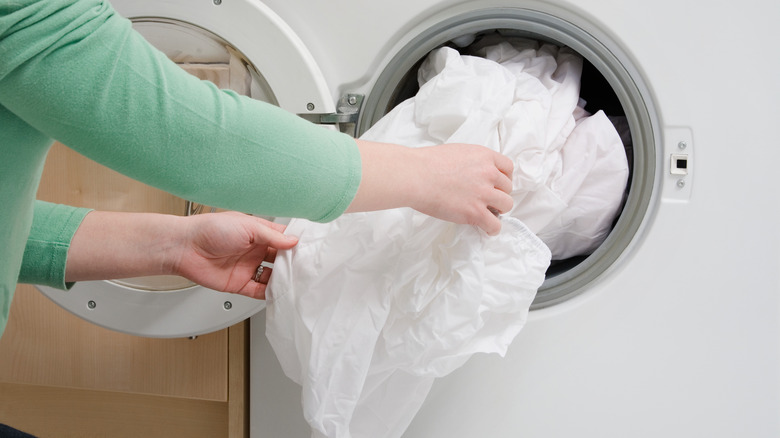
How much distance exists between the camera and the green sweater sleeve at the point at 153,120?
433 mm

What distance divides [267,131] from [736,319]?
2.01ft

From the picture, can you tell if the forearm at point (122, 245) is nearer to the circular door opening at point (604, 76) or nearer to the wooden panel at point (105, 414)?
the circular door opening at point (604, 76)

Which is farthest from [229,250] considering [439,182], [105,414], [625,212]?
[105,414]

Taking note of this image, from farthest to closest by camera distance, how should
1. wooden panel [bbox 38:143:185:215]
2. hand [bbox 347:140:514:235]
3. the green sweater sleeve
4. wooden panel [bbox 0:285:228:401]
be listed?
wooden panel [bbox 0:285:228:401] < wooden panel [bbox 38:143:185:215] < hand [bbox 347:140:514:235] < the green sweater sleeve

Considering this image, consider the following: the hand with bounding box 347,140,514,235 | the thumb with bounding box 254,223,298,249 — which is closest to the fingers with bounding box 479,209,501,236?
the hand with bounding box 347,140,514,235

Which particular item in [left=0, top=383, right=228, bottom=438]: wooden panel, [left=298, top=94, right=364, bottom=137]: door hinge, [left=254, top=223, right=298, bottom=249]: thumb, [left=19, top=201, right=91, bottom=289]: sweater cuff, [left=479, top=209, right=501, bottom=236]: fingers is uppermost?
[left=298, top=94, right=364, bottom=137]: door hinge

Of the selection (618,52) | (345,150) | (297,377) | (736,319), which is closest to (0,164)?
(345,150)

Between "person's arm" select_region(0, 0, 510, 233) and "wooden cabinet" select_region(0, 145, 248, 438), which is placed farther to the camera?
"wooden cabinet" select_region(0, 145, 248, 438)

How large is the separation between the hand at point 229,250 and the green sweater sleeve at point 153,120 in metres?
0.24

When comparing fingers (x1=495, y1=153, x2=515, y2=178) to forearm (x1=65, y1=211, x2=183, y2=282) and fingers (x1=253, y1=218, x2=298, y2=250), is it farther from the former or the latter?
forearm (x1=65, y1=211, x2=183, y2=282)

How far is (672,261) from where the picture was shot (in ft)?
2.62

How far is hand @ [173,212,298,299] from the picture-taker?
2.54 ft

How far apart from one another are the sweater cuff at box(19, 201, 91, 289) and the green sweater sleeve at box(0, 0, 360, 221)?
32 centimetres

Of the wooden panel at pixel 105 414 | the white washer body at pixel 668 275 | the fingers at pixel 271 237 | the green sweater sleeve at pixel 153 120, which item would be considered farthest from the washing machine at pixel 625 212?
the wooden panel at pixel 105 414
